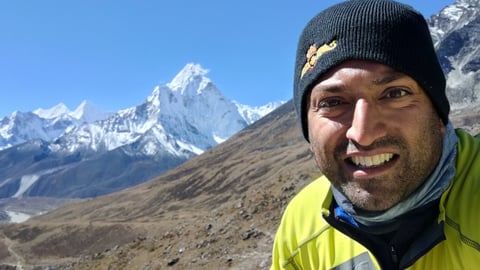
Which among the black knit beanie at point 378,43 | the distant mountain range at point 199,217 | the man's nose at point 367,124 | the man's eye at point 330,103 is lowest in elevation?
the distant mountain range at point 199,217

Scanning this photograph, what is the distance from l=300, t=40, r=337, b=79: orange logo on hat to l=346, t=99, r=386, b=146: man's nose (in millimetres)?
476

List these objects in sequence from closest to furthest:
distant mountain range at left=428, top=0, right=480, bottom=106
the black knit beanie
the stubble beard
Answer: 1. the stubble beard
2. the black knit beanie
3. distant mountain range at left=428, top=0, right=480, bottom=106

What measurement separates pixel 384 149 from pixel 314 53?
84 cm

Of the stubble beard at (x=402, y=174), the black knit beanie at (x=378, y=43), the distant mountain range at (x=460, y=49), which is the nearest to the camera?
the stubble beard at (x=402, y=174)

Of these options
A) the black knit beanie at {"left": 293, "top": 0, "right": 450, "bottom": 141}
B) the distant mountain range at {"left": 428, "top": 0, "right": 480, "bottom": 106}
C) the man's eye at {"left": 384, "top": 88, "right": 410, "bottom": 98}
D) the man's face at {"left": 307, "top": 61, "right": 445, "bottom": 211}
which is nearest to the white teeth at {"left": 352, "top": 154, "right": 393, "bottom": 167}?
the man's face at {"left": 307, "top": 61, "right": 445, "bottom": 211}

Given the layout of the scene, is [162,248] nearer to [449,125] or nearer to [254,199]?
[254,199]

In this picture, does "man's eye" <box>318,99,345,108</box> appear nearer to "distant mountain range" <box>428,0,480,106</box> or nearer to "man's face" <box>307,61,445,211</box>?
"man's face" <box>307,61,445,211</box>

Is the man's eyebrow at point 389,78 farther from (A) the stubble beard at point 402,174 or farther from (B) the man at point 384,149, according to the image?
(A) the stubble beard at point 402,174

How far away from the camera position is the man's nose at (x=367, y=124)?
8.17 ft

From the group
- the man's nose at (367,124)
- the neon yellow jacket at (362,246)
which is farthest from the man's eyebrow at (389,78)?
the neon yellow jacket at (362,246)

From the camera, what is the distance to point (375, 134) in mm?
2486

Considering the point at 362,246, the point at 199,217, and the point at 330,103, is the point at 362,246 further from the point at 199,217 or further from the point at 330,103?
the point at 199,217

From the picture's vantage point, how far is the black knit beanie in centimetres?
269

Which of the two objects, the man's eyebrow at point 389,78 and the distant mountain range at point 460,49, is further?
the distant mountain range at point 460,49
